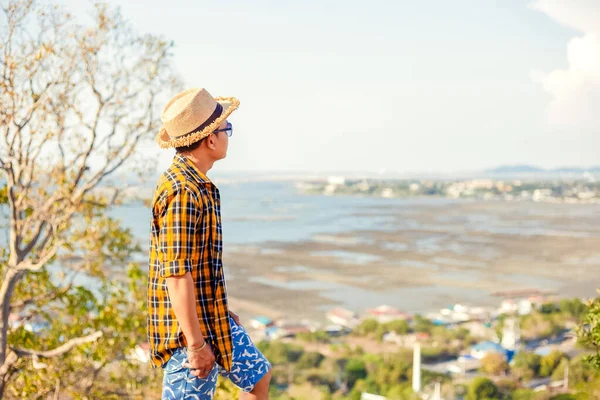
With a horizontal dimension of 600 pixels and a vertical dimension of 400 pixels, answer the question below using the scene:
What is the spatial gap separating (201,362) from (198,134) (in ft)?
2.54

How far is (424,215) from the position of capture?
7244cm

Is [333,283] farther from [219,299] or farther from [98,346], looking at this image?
[219,299]

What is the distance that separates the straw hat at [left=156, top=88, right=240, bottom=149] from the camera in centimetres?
232

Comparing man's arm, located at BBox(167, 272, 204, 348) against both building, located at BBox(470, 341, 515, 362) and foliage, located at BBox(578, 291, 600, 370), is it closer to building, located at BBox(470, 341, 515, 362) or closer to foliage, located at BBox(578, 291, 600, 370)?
foliage, located at BBox(578, 291, 600, 370)

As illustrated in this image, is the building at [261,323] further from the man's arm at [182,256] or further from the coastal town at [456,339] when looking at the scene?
the man's arm at [182,256]

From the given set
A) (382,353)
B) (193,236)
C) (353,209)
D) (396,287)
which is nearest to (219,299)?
(193,236)

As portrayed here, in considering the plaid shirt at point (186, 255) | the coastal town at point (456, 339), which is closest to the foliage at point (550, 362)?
the coastal town at point (456, 339)

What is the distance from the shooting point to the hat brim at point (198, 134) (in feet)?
7.64

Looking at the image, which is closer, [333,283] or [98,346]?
[98,346]

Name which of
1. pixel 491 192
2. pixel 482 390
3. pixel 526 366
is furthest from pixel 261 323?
pixel 491 192

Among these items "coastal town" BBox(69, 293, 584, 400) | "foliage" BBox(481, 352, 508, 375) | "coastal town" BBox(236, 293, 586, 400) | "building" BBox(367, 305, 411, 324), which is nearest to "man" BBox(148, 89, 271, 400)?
"coastal town" BBox(69, 293, 584, 400)

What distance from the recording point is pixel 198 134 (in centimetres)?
233

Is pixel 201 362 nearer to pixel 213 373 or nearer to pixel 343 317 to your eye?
pixel 213 373

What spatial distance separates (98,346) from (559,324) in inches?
977
